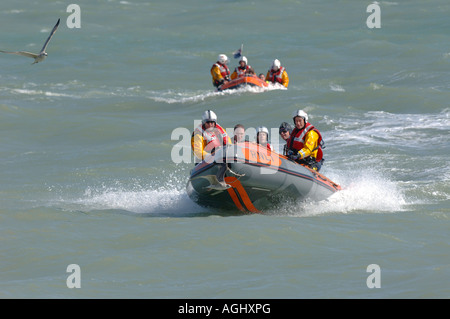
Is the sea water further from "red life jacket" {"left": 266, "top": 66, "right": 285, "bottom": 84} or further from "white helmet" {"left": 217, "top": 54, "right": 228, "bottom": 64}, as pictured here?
"white helmet" {"left": 217, "top": 54, "right": 228, "bottom": 64}

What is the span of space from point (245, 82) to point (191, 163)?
20.5ft

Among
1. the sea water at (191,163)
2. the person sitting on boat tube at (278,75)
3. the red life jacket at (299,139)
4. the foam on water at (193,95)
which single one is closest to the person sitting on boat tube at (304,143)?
the red life jacket at (299,139)

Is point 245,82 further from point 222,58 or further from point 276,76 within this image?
point 222,58

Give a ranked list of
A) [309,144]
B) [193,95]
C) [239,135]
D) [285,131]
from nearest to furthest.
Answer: [239,135], [309,144], [285,131], [193,95]

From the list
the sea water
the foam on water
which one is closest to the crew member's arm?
the sea water

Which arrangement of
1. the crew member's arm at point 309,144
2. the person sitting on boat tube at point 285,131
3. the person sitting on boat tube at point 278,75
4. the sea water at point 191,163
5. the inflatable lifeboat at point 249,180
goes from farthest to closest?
the person sitting on boat tube at point 278,75, the person sitting on boat tube at point 285,131, the crew member's arm at point 309,144, the inflatable lifeboat at point 249,180, the sea water at point 191,163

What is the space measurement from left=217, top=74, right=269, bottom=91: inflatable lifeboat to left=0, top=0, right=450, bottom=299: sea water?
0.17 metres

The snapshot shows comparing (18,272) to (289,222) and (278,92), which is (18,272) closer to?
(289,222)

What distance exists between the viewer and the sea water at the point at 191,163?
720 centimetres

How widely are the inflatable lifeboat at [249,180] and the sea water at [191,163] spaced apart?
7.8 inches

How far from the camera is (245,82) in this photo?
63.9 ft

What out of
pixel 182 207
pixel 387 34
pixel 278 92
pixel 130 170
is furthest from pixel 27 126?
pixel 387 34

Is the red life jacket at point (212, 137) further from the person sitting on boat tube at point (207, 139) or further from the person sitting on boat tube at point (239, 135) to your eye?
the person sitting on boat tube at point (239, 135)

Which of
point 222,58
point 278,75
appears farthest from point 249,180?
point 222,58
